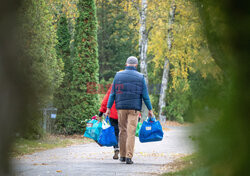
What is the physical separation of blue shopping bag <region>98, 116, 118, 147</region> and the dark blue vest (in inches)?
23.3

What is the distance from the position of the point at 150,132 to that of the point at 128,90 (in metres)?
0.93

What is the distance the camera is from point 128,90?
750 centimetres

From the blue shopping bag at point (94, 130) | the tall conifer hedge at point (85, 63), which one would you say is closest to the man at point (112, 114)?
the blue shopping bag at point (94, 130)

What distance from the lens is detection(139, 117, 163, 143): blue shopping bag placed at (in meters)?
7.72

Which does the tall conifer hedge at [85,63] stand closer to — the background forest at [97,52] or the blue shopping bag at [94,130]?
the background forest at [97,52]

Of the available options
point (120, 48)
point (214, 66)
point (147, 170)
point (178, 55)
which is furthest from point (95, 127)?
point (120, 48)

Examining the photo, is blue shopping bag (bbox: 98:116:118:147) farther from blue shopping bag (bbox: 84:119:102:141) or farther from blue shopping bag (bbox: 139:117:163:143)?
blue shopping bag (bbox: 139:117:163:143)

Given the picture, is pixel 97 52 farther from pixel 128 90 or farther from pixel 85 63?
pixel 128 90

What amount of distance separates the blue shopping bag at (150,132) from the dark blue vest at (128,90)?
1.43 feet

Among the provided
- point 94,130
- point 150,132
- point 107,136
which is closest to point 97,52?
point 94,130

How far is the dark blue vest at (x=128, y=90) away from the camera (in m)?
7.48

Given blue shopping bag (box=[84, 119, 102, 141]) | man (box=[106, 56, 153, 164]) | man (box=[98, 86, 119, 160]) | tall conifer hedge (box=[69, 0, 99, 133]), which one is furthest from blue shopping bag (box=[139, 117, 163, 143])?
tall conifer hedge (box=[69, 0, 99, 133])

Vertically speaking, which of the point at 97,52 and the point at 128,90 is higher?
the point at 97,52

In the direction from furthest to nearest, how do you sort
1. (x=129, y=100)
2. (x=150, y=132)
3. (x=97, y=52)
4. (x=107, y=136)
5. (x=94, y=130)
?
(x=97, y=52) → (x=94, y=130) → (x=107, y=136) → (x=150, y=132) → (x=129, y=100)
